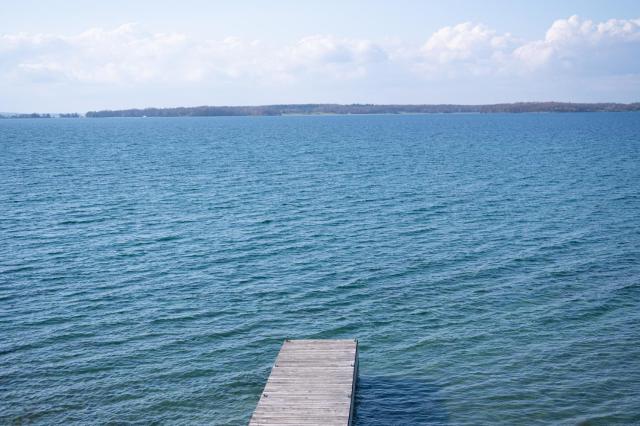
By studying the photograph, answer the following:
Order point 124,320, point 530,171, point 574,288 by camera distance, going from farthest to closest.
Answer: point 530,171
point 574,288
point 124,320

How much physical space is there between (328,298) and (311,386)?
12.8 meters

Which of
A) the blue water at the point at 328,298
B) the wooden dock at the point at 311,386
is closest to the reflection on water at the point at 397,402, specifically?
the blue water at the point at 328,298

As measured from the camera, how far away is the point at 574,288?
3647 cm

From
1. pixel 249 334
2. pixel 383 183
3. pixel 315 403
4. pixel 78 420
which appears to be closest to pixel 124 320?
pixel 249 334

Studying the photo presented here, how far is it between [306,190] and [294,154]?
4903 centimetres

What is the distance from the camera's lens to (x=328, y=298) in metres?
35.6

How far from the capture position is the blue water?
2534cm

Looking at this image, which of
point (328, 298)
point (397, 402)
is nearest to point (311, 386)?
point (397, 402)

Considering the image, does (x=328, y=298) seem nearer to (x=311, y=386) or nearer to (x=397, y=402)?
(x=397, y=402)

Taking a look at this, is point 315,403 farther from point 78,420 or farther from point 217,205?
point 217,205

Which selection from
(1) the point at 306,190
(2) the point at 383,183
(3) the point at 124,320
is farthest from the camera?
(2) the point at 383,183

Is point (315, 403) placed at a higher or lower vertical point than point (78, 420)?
higher

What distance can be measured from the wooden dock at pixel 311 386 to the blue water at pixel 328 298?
1940mm

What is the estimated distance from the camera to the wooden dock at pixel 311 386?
20.9 metres
